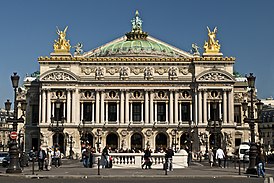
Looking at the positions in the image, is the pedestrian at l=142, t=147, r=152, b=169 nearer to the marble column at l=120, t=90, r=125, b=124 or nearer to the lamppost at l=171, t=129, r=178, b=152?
the lamppost at l=171, t=129, r=178, b=152

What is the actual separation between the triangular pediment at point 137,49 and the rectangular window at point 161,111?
1546 centimetres

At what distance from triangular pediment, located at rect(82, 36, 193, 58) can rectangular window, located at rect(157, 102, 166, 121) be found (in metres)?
15.5

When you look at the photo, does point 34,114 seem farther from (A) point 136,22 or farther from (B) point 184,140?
(A) point 136,22

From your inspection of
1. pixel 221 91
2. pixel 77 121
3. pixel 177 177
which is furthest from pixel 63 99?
pixel 177 177

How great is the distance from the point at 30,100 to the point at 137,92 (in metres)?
23.3

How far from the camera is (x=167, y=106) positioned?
342 feet

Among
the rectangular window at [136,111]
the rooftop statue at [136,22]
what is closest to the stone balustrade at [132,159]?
the rectangular window at [136,111]

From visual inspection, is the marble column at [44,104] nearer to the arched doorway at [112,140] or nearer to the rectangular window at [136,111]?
the arched doorway at [112,140]

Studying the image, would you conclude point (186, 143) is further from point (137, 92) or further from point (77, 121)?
point (77, 121)

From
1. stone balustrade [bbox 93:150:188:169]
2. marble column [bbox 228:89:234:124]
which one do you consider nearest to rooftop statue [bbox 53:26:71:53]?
marble column [bbox 228:89:234:124]

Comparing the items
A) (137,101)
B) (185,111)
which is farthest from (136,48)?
(185,111)

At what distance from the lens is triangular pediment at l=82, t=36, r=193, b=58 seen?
117 metres

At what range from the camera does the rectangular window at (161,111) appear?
105 metres

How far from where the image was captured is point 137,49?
117625 millimetres
